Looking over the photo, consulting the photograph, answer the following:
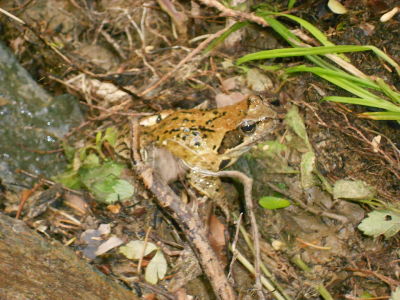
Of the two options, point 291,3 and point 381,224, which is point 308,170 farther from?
point 291,3

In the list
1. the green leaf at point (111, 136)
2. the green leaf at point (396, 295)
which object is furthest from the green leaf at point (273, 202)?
the green leaf at point (111, 136)

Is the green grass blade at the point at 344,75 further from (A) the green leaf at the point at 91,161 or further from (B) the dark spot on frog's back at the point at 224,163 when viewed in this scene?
(A) the green leaf at the point at 91,161

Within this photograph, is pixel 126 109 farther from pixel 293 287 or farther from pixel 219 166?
pixel 293 287

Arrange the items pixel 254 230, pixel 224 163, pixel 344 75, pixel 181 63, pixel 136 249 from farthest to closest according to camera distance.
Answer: pixel 181 63
pixel 224 163
pixel 136 249
pixel 344 75
pixel 254 230

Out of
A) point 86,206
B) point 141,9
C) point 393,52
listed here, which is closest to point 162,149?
point 86,206

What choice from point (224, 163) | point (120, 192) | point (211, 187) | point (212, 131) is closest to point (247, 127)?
point (212, 131)

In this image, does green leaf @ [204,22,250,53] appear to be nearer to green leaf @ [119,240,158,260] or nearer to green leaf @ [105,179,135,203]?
green leaf @ [105,179,135,203]

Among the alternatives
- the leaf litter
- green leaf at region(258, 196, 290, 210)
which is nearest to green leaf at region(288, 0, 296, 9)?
the leaf litter
